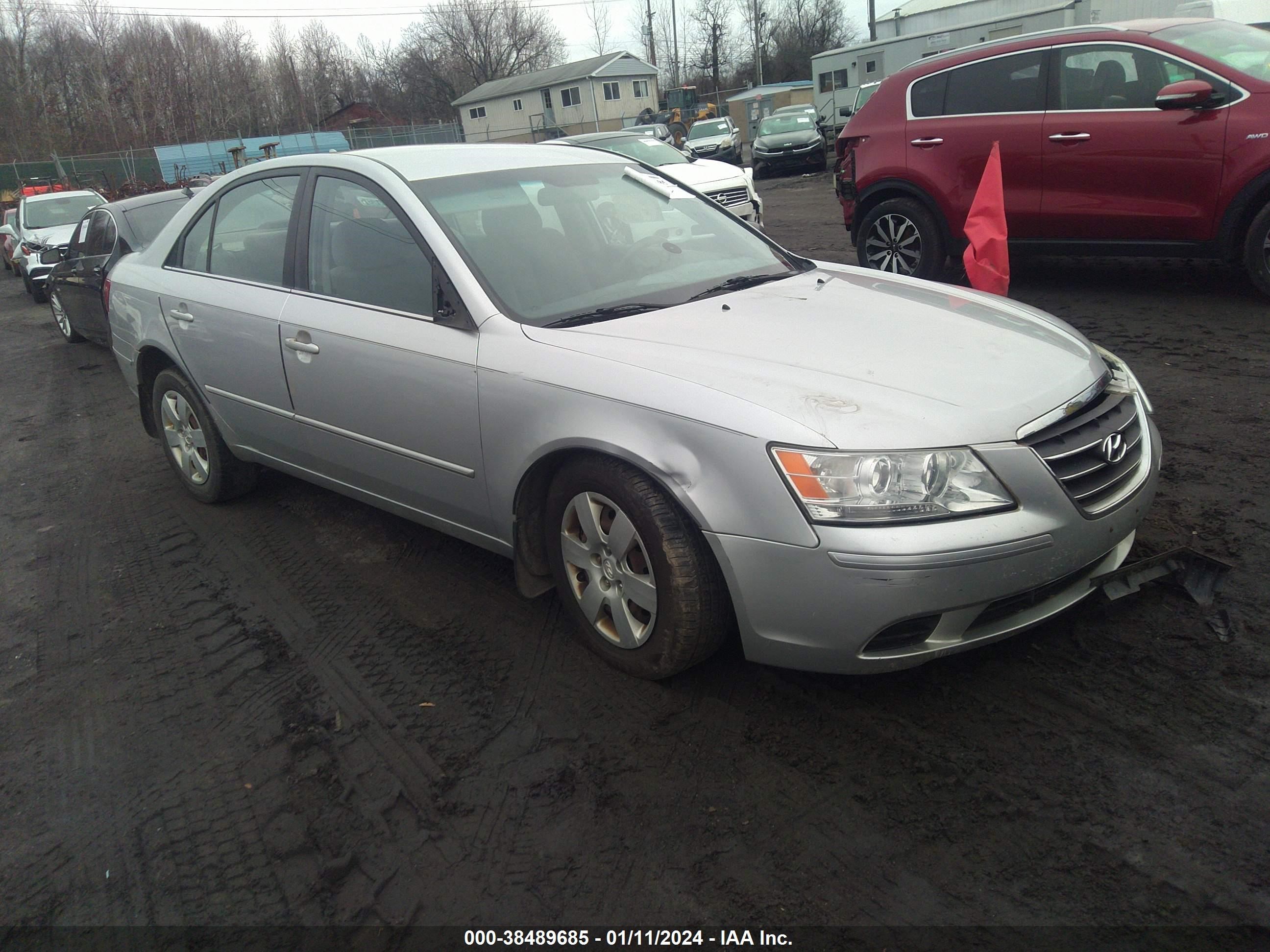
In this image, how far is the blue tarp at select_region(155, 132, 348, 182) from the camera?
150 ft

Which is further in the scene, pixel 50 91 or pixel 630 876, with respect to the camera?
pixel 50 91

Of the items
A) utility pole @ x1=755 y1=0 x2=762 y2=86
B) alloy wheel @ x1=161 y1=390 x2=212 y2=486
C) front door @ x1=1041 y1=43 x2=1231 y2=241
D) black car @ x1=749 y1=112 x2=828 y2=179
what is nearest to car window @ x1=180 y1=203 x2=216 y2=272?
alloy wheel @ x1=161 y1=390 x2=212 y2=486

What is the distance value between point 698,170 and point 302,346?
10287 mm

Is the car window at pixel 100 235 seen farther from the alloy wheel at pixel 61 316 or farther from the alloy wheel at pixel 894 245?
the alloy wheel at pixel 894 245

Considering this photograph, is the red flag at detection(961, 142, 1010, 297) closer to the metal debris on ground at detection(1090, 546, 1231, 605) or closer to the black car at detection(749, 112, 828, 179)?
the metal debris on ground at detection(1090, 546, 1231, 605)

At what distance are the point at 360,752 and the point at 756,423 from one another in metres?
1.57

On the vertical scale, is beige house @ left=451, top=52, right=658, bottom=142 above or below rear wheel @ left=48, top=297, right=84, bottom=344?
above

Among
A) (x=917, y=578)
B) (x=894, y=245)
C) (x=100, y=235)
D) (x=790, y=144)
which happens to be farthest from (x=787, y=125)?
(x=917, y=578)

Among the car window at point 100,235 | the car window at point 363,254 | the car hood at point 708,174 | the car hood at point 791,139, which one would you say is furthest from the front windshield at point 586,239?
the car hood at point 791,139

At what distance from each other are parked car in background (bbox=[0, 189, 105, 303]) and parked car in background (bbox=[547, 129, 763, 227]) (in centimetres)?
806

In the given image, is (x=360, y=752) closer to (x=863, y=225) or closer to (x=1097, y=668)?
(x=1097, y=668)

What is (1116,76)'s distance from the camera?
21.9 ft

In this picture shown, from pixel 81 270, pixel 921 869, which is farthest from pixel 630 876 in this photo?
pixel 81 270

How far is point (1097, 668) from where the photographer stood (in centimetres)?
281
